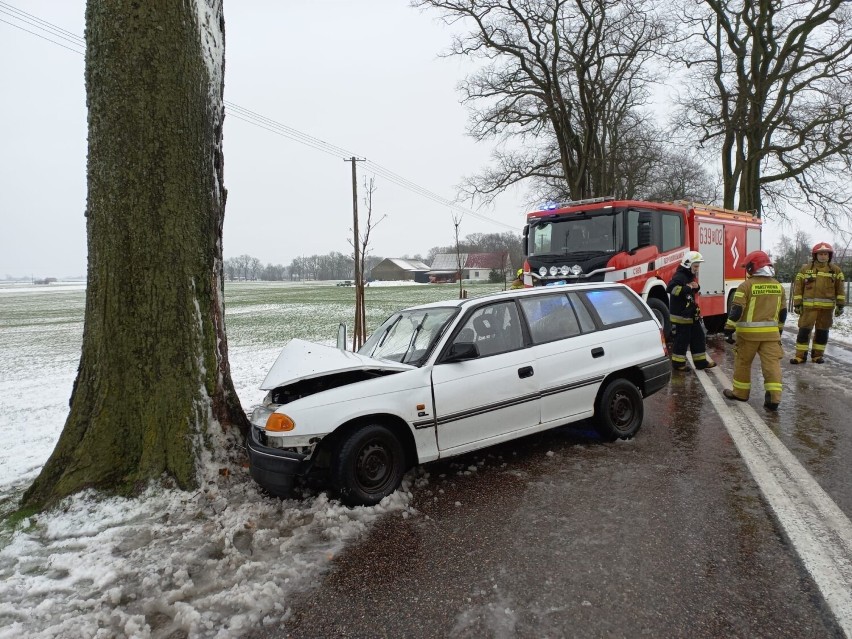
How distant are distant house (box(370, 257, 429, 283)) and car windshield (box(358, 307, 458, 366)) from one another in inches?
4231

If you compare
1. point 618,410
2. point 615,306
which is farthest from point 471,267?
point 618,410

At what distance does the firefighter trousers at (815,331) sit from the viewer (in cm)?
878

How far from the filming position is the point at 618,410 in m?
5.17

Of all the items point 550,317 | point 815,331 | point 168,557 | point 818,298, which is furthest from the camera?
point 815,331

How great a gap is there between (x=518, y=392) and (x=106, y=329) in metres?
3.26

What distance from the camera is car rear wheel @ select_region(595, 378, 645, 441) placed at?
503cm

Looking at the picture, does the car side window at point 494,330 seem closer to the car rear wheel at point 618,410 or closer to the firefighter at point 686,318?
the car rear wheel at point 618,410

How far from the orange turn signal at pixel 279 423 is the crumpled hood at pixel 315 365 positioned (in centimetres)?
26

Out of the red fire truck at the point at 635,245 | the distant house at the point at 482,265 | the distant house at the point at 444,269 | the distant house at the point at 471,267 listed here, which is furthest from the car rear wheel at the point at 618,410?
the distant house at the point at 444,269

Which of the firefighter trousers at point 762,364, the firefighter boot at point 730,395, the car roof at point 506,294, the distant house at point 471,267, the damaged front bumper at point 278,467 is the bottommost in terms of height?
A: the firefighter boot at point 730,395

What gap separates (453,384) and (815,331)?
7.91 meters

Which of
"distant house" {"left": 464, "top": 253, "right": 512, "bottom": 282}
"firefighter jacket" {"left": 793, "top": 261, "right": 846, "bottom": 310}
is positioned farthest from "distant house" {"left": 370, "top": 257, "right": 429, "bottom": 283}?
"firefighter jacket" {"left": 793, "top": 261, "right": 846, "bottom": 310}

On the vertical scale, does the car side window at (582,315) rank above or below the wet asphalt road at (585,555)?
above

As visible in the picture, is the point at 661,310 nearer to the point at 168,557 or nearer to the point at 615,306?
the point at 615,306
